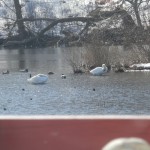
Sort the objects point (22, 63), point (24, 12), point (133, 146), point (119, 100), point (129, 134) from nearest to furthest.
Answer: point (133, 146) → point (129, 134) → point (119, 100) → point (22, 63) → point (24, 12)

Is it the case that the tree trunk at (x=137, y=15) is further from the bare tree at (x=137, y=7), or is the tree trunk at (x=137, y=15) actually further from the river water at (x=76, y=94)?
the river water at (x=76, y=94)

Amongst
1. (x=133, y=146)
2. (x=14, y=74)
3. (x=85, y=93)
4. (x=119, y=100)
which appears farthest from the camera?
(x=14, y=74)

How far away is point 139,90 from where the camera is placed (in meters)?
17.5

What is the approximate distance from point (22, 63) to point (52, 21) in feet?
40.7

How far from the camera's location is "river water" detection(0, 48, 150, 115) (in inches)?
560

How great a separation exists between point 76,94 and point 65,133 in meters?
14.2

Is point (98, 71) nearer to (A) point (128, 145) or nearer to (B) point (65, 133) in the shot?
(B) point (65, 133)

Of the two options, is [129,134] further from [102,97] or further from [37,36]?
[37,36]

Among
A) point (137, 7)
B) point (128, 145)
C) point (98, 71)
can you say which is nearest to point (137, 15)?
point (137, 7)

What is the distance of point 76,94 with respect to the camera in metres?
17.0

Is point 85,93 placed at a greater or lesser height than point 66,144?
lesser

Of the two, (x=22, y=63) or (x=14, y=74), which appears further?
(x=22, y=63)

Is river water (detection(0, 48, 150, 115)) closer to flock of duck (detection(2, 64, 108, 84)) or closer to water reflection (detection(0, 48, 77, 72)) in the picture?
flock of duck (detection(2, 64, 108, 84))

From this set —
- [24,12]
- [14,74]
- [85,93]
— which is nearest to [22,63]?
[14,74]
